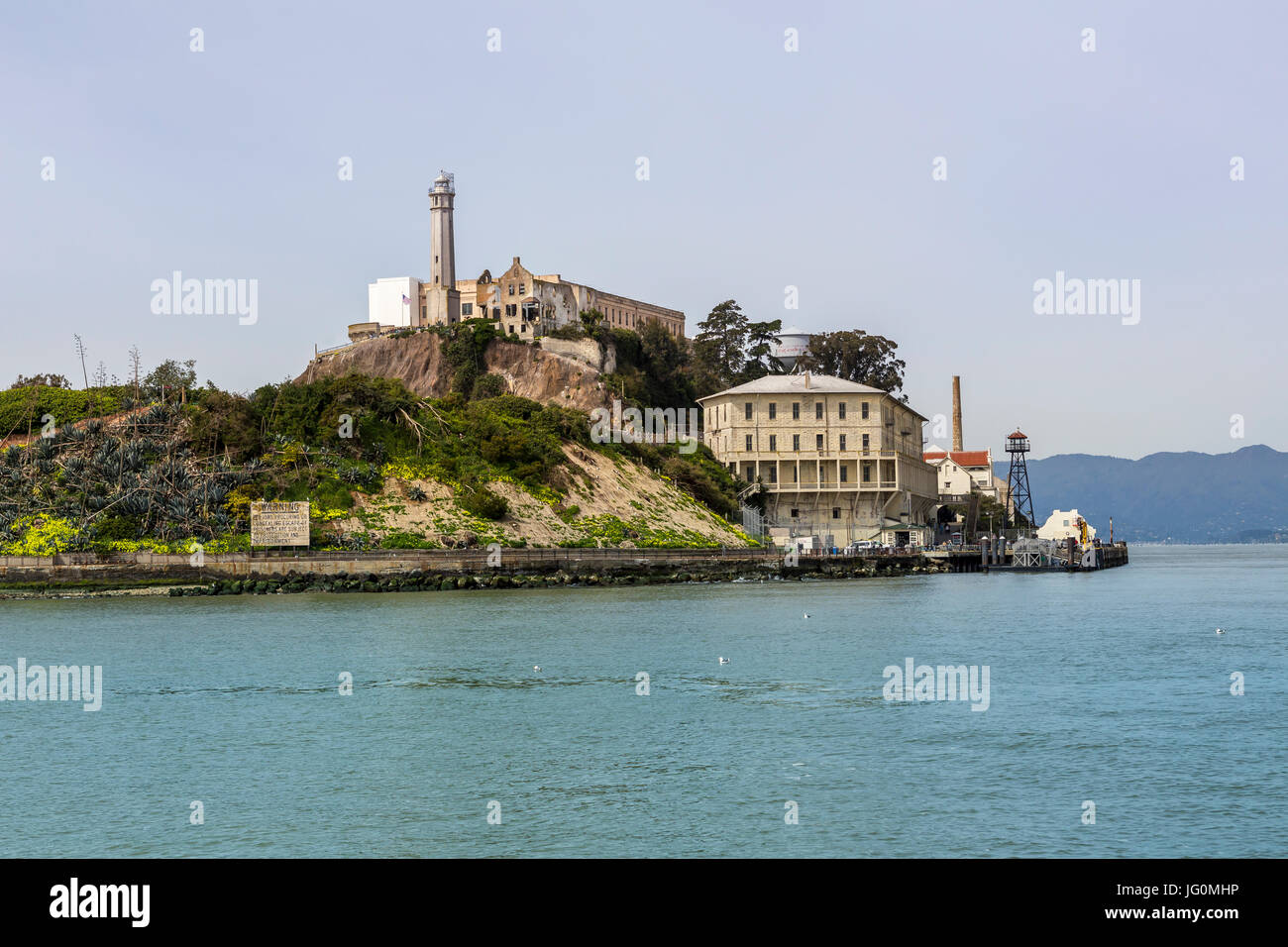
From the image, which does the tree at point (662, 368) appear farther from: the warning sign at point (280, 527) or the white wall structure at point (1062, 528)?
the warning sign at point (280, 527)

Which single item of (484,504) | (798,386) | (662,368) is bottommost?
(484,504)

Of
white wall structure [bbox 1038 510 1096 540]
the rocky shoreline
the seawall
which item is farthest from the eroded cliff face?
white wall structure [bbox 1038 510 1096 540]

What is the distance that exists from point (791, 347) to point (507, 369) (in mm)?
23650

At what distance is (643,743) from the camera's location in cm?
2098

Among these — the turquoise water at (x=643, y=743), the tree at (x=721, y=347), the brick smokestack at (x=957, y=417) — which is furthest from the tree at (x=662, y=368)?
the turquoise water at (x=643, y=743)

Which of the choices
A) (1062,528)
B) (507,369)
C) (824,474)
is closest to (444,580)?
(824,474)

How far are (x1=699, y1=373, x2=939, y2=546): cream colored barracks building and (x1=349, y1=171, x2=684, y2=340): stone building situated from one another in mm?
23109

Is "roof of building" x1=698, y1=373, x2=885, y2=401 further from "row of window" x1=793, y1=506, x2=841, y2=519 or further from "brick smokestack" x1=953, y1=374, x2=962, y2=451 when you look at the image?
"brick smokestack" x1=953, y1=374, x2=962, y2=451

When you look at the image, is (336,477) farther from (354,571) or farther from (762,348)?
(762,348)

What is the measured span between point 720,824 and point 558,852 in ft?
7.55

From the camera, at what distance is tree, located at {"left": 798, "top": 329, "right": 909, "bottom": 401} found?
106 metres

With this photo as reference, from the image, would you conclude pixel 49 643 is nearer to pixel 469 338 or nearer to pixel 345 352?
pixel 469 338
